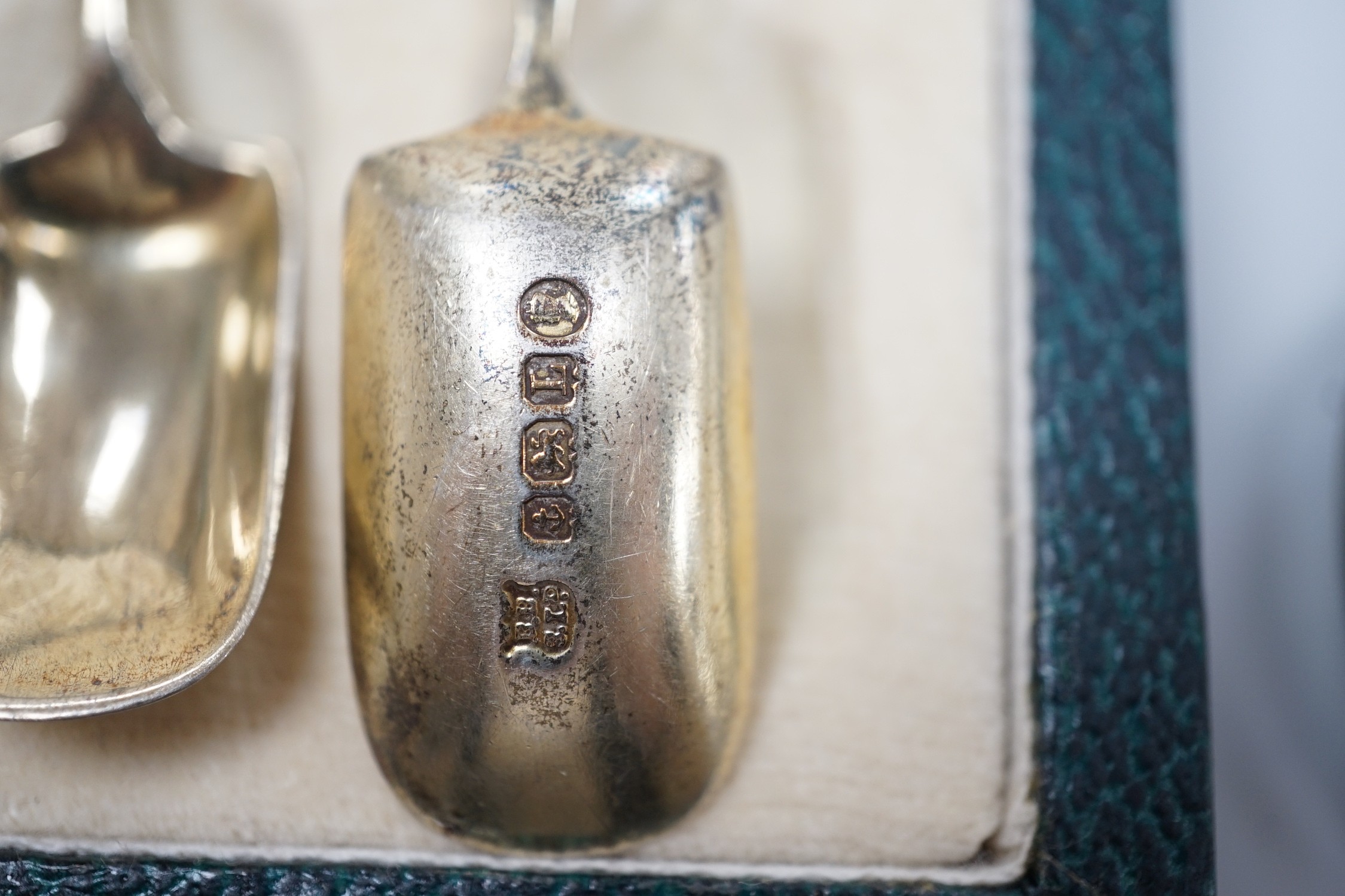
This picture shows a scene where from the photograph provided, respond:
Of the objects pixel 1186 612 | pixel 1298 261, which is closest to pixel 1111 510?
pixel 1186 612

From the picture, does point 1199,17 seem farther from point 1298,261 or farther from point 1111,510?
point 1111,510

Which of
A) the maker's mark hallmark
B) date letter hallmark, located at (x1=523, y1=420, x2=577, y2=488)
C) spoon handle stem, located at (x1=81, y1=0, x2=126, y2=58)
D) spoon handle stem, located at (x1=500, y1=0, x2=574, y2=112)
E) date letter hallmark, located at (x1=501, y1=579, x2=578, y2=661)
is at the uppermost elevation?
spoon handle stem, located at (x1=81, y1=0, x2=126, y2=58)

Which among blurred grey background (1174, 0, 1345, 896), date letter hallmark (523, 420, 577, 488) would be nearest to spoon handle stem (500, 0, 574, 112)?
date letter hallmark (523, 420, 577, 488)

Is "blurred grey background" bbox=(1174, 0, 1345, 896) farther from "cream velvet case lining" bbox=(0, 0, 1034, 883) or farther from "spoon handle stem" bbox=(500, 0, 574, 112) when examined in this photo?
"spoon handle stem" bbox=(500, 0, 574, 112)

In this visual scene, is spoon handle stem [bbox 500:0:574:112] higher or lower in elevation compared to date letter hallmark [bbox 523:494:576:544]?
higher

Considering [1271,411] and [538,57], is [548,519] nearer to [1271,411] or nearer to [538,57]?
[538,57]

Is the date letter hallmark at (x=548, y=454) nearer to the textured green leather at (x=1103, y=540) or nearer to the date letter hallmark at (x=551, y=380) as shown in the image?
the date letter hallmark at (x=551, y=380)
